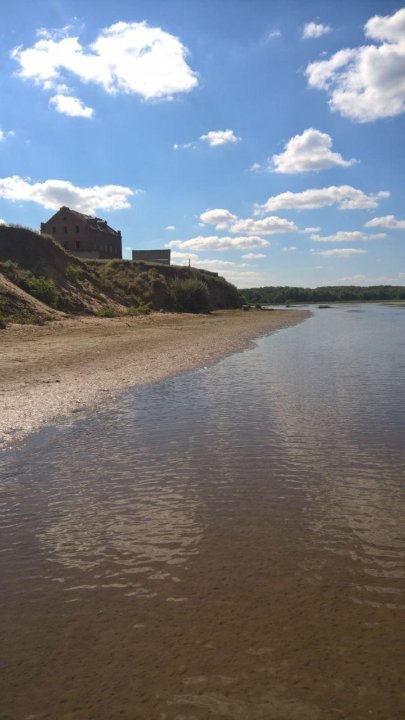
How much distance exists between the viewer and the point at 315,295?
586 feet

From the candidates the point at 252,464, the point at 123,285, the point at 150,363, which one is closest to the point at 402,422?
the point at 252,464

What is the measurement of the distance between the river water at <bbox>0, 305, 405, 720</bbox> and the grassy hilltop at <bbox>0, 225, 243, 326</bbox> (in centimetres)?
1909

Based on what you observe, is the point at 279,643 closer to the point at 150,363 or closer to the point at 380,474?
the point at 380,474

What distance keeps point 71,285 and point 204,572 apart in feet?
121

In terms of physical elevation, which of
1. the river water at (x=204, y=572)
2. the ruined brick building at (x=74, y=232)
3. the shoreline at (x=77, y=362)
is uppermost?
the ruined brick building at (x=74, y=232)

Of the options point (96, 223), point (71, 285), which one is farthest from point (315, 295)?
point (71, 285)

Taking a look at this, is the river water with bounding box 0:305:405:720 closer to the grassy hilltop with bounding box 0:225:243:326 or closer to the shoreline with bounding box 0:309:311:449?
the shoreline with bounding box 0:309:311:449

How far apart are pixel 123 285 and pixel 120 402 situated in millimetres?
39291

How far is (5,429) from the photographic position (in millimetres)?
8852

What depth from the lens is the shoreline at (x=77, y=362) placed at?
411 inches

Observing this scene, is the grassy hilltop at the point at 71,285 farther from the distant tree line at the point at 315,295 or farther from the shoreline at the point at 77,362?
the distant tree line at the point at 315,295

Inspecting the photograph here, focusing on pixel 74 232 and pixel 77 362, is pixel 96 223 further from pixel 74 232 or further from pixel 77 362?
pixel 77 362

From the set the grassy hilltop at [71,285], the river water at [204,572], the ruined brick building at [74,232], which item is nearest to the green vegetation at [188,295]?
the grassy hilltop at [71,285]

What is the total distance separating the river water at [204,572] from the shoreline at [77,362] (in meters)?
1.78
